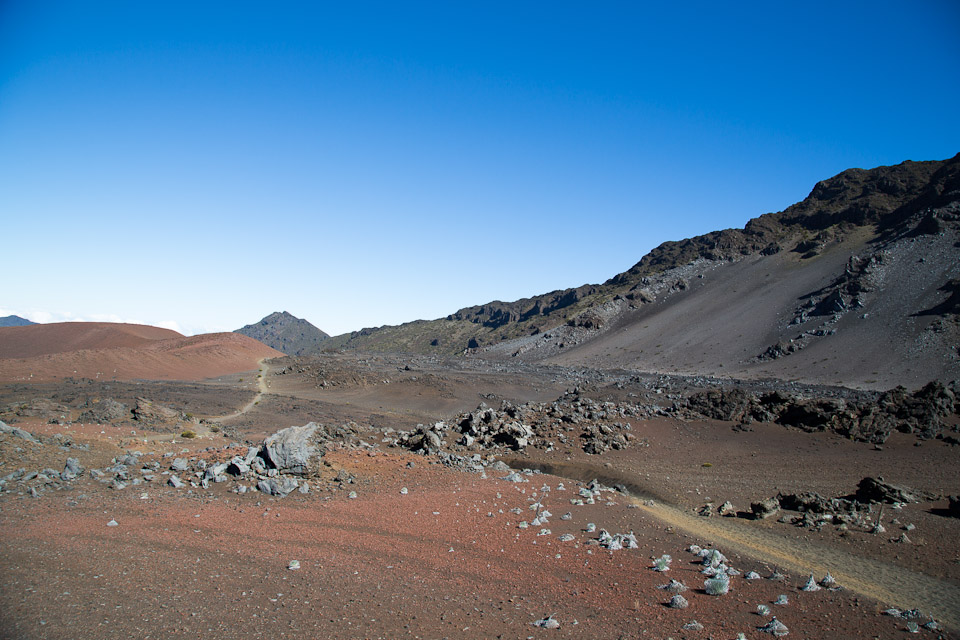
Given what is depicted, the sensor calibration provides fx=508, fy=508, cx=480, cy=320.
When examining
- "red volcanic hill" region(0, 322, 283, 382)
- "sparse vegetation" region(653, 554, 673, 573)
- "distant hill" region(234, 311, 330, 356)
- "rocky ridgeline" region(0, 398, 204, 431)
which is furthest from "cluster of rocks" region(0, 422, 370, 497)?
"distant hill" region(234, 311, 330, 356)

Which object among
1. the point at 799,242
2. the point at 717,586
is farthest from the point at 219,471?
the point at 799,242

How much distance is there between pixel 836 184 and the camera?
10650 cm

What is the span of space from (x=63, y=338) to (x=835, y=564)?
3252 inches

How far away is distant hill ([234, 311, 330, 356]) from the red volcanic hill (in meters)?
94.3

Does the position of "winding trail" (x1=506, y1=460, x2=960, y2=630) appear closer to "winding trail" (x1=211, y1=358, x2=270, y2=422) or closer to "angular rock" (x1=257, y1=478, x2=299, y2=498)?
"angular rock" (x1=257, y1=478, x2=299, y2=498)

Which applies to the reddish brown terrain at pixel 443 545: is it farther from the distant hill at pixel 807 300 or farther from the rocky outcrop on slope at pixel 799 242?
the rocky outcrop on slope at pixel 799 242

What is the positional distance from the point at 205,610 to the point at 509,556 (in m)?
4.54

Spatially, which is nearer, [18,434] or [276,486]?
[276,486]

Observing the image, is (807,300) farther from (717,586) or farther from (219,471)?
(219,471)

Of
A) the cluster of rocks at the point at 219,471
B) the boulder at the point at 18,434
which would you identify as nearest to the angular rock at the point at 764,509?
the cluster of rocks at the point at 219,471

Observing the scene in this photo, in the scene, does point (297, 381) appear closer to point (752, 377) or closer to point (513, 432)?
point (513, 432)

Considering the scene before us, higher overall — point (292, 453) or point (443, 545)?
point (292, 453)

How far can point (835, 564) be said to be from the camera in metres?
8.85

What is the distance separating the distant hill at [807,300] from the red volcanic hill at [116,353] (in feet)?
155
